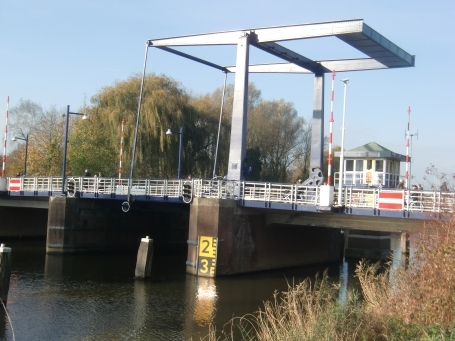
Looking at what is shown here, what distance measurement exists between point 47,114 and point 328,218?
117 ft

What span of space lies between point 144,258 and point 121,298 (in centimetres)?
316

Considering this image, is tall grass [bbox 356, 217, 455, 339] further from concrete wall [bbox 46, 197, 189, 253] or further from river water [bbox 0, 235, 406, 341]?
concrete wall [bbox 46, 197, 189, 253]

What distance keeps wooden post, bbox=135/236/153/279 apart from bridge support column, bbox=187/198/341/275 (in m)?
1.88

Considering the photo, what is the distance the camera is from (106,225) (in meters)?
30.5

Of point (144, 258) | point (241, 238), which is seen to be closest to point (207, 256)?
point (241, 238)

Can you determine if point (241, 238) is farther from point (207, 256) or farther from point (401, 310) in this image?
point (401, 310)

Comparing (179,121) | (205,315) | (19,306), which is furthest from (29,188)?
(205,315)

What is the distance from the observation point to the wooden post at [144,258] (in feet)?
66.8

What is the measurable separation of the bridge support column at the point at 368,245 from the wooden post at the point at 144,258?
14.0 metres

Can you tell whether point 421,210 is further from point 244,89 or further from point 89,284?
point 89,284

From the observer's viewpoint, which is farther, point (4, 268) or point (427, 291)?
point (4, 268)

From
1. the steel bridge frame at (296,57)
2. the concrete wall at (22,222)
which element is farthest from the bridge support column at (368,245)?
the concrete wall at (22,222)

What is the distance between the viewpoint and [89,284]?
20.3 meters

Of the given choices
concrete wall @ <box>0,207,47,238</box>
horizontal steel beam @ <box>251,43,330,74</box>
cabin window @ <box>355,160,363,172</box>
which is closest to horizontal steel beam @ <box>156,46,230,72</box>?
horizontal steel beam @ <box>251,43,330,74</box>
